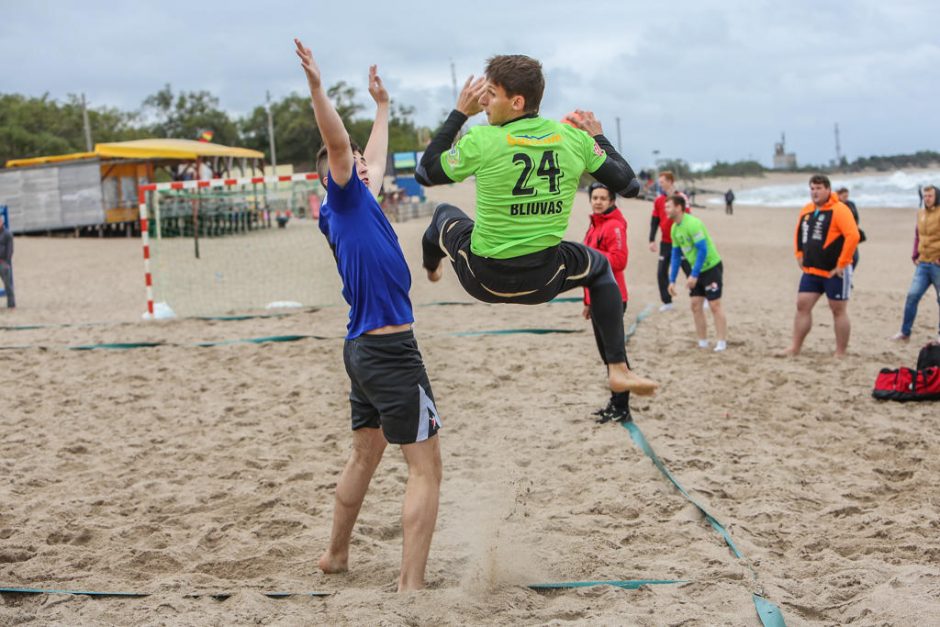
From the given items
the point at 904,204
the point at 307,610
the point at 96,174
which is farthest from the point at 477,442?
the point at 904,204

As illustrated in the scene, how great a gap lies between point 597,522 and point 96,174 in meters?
27.4

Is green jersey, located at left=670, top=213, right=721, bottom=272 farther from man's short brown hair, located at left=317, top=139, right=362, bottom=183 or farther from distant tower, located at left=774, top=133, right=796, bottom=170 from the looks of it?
distant tower, located at left=774, top=133, right=796, bottom=170

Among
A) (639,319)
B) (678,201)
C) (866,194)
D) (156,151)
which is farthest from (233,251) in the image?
(866,194)

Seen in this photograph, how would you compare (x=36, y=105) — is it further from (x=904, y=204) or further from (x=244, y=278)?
(x=904, y=204)

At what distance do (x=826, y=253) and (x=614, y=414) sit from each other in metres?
3.66

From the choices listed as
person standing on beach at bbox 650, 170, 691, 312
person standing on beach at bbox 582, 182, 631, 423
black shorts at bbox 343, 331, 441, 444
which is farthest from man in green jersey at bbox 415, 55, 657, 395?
person standing on beach at bbox 650, 170, 691, 312

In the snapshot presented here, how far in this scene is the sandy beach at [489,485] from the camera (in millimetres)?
3773

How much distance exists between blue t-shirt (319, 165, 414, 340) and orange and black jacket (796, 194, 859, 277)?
643 centimetres

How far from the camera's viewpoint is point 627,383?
430 centimetres

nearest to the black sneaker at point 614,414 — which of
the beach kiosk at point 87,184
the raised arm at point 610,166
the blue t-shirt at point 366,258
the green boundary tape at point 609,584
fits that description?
the raised arm at point 610,166

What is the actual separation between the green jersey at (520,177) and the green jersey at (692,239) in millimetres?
5666

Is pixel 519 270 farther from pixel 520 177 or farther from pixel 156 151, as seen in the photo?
pixel 156 151

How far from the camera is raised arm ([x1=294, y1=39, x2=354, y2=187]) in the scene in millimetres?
3363

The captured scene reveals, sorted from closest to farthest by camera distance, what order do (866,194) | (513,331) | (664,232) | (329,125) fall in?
(329,125) → (513,331) → (664,232) → (866,194)
